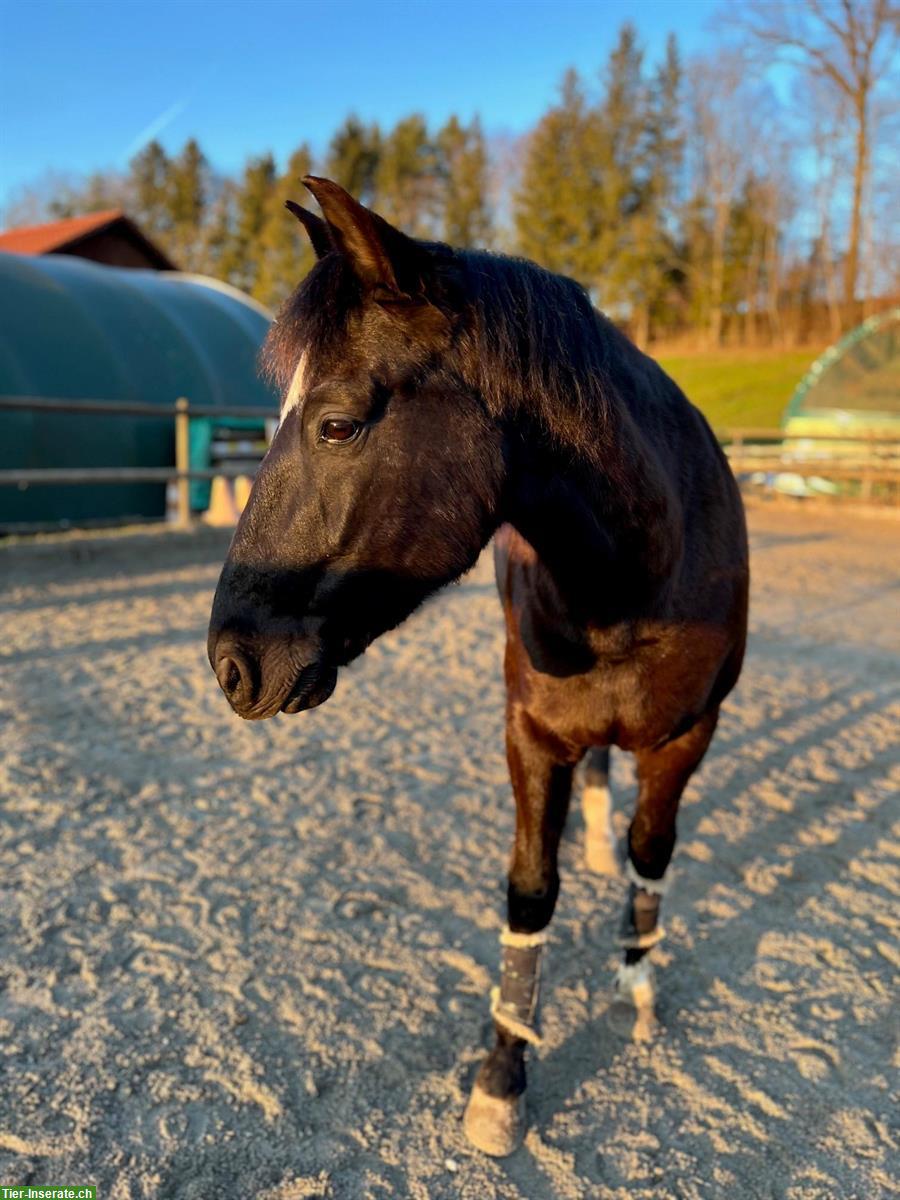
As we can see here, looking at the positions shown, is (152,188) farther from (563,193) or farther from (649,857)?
(649,857)

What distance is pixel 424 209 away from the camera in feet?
133

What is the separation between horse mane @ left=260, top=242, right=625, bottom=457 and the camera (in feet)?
4.34

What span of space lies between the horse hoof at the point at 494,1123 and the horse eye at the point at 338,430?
1.54 meters

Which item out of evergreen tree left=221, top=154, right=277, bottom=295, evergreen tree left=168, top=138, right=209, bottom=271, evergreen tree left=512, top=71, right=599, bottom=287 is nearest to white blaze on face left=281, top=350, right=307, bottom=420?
evergreen tree left=512, top=71, right=599, bottom=287

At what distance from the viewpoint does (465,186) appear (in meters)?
39.1

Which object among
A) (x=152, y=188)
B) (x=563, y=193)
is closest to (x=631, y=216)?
(x=563, y=193)

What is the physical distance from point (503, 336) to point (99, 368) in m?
10.4

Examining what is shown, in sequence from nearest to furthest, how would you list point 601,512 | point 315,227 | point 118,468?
point 315,227 → point 601,512 → point 118,468

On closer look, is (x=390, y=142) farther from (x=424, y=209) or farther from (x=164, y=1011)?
(x=164, y=1011)

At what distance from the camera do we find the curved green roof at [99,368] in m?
A: 9.13

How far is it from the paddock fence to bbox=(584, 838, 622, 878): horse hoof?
726 centimetres

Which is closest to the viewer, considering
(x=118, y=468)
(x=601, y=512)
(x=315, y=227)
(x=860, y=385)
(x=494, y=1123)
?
(x=315, y=227)

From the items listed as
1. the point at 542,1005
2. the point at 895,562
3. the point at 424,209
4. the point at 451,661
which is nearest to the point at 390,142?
the point at 424,209

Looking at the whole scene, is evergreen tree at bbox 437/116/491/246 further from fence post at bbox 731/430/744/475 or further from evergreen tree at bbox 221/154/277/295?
fence post at bbox 731/430/744/475
